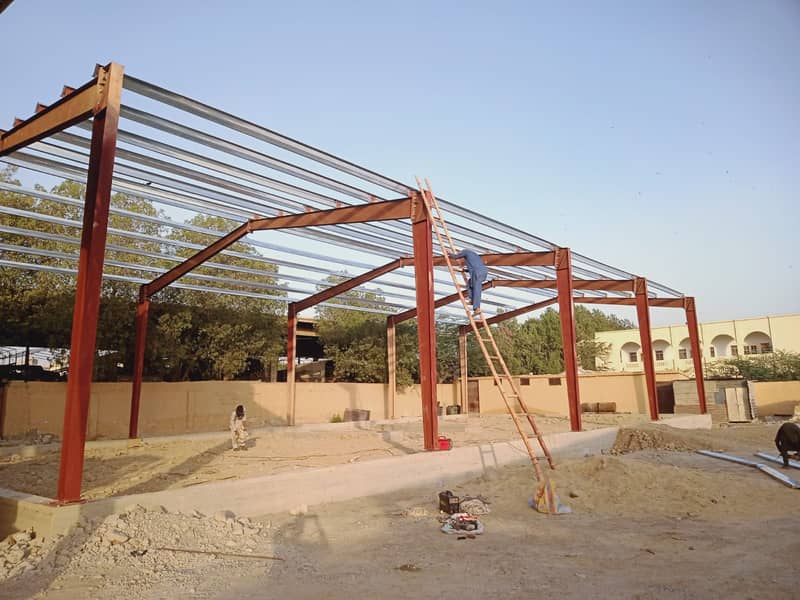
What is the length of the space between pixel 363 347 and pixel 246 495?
63.3 ft

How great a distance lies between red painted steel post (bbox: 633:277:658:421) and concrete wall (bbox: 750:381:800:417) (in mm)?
12675

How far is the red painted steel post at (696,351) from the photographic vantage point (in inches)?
922

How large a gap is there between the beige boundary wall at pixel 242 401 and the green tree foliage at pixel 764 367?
47.9 ft

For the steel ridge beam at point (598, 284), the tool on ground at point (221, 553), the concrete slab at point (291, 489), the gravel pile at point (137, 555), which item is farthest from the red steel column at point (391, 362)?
the tool on ground at point (221, 553)

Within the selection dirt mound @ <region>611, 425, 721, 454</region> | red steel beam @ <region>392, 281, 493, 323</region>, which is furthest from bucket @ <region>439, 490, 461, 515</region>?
red steel beam @ <region>392, 281, 493, 323</region>

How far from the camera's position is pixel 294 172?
11.4 metres

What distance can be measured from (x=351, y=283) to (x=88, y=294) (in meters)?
12.8

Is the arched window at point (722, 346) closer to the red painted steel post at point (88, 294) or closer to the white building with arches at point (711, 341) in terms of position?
the white building with arches at point (711, 341)

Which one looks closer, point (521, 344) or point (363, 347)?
point (363, 347)

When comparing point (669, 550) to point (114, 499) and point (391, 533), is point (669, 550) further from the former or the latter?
point (114, 499)

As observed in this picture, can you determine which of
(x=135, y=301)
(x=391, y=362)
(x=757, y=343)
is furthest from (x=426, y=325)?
(x=757, y=343)

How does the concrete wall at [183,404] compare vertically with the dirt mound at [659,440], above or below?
above

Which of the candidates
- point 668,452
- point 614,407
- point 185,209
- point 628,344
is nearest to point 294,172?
point 185,209

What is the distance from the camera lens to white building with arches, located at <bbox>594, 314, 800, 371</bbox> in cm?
4322
